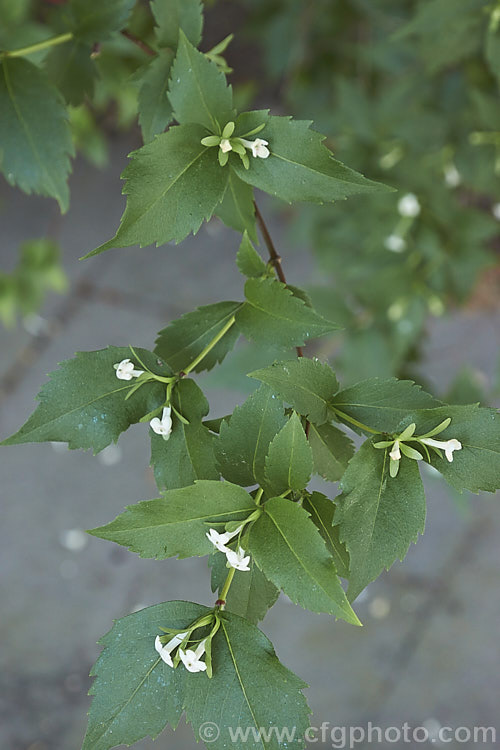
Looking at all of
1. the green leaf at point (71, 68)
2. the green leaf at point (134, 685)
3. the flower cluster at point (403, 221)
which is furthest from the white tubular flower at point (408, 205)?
the green leaf at point (134, 685)

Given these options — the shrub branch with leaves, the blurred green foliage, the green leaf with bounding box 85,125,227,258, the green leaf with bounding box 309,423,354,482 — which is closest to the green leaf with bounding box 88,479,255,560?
the shrub branch with leaves

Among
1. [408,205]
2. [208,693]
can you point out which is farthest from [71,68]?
[408,205]

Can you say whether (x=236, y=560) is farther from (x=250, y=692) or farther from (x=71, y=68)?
(x=71, y=68)

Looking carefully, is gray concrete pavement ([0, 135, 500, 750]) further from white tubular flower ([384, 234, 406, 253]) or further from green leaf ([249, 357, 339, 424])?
green leaf ([249, 357, 339, 424])

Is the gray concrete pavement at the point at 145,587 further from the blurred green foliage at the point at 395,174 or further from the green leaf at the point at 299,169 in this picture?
the green leaf at the point at 299,169

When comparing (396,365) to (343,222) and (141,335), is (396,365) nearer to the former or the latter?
(343,222)

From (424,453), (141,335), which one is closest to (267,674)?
(424,453)
